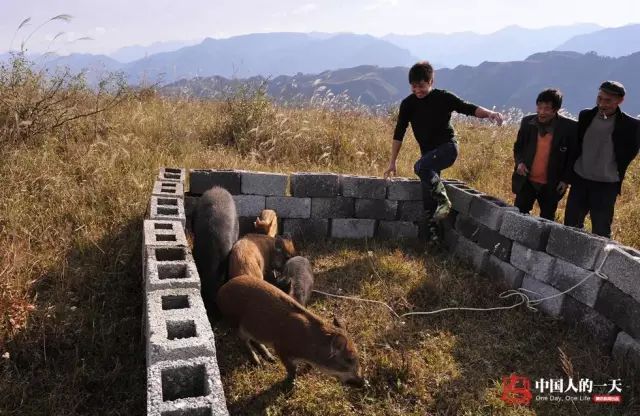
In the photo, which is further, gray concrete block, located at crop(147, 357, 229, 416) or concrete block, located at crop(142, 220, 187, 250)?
concrete block, located at crop(142, 220, 187, 250)

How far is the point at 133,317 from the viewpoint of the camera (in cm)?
343

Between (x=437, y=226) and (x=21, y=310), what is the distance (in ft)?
14.6

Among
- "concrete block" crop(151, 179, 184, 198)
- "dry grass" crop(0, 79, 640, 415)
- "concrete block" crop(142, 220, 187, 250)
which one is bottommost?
"dry grass" crop(0, 79, 640, 415)

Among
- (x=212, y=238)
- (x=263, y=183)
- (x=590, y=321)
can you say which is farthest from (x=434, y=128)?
(x=212, y=238)

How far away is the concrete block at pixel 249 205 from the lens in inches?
210

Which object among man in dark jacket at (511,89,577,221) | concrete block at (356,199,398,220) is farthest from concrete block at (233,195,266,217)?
man in dark jacket at (511,89,577,221)

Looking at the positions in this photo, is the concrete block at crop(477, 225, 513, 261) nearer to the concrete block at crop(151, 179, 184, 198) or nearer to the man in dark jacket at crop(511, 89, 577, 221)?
the man in dark jacket at crop(511, 89, 577, 221)

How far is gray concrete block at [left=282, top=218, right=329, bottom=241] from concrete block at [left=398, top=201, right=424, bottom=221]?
99 centimetres

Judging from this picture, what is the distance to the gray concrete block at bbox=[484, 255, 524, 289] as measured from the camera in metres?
4.49

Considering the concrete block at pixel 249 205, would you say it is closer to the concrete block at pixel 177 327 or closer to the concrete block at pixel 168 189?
the concrete block at pixel 168 189

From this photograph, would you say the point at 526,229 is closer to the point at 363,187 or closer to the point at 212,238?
the point at 363,187

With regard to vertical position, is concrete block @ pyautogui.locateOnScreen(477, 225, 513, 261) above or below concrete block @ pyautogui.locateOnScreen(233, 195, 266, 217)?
below

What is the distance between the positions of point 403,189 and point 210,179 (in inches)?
95.7

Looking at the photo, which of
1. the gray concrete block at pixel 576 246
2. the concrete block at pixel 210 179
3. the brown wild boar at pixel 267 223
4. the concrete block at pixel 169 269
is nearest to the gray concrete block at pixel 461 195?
the gray concrete block at pixel 576 246
